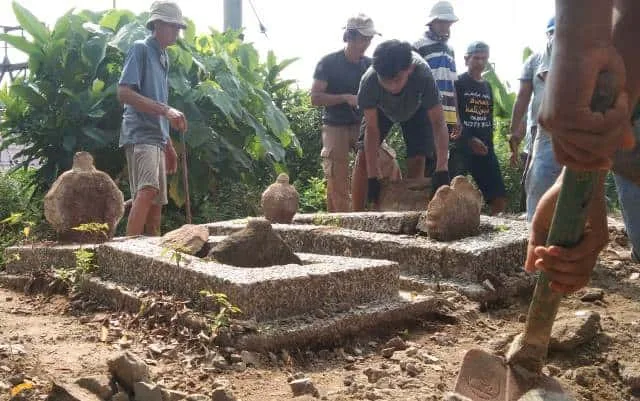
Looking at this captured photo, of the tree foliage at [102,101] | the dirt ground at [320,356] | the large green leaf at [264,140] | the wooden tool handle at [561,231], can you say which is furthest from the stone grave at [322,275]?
the large green leaf at [264,140]

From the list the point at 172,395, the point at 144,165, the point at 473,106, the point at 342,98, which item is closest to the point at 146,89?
the point at 144,165

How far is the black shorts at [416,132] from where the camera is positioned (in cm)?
632

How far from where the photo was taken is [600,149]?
175 cm

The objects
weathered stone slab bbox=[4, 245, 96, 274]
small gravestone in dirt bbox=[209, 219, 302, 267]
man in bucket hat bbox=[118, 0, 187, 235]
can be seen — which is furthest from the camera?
man in bucket hat bbox=[118, 0, 187, 235]

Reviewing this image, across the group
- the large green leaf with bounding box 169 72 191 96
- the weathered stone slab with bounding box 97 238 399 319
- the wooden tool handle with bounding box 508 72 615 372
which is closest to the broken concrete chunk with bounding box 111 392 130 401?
the weathered stone slab with bounding box 97 238 399 319

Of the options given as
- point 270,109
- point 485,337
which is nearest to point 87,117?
point 270,109

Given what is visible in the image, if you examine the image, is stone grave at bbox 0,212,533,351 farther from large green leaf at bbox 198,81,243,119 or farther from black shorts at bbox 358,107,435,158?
large green leaf at bbox 198,81,243,119

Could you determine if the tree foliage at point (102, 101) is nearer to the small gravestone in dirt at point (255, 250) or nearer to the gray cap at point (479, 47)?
the gray cap at point (479, 47)

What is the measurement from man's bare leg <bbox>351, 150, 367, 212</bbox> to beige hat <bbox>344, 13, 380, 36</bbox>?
1023 millimetres

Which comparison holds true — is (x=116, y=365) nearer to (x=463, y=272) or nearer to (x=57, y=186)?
(x=463, y=272)

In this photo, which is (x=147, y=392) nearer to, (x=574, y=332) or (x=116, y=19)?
(x=574, y=332)

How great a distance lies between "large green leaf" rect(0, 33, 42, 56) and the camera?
7.83 meters

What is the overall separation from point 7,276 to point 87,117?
2900 mm

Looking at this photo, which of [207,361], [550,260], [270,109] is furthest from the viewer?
[270,109]
